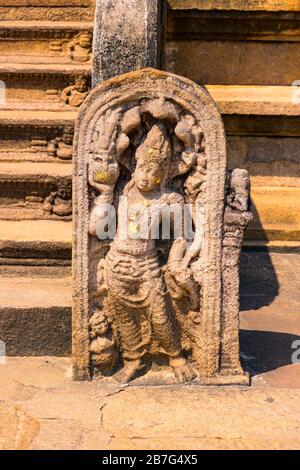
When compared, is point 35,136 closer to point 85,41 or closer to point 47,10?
point 85,41

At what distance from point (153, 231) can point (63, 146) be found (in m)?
1.70

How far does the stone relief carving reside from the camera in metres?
3.78

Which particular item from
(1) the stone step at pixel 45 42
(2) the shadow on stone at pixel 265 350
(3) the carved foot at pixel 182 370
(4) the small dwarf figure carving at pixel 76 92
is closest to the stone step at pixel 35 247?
(3) the carved foot at pixel 182 370

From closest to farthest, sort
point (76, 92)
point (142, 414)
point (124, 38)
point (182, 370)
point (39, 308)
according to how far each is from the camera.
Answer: point (142, 414)
point (182, 370)
point (39, 308)
point (124, 38)
point (76, 92)

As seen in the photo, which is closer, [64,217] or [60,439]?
[60,439]

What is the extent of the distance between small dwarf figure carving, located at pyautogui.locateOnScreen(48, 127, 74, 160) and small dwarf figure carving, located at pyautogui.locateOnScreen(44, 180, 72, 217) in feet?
1.29

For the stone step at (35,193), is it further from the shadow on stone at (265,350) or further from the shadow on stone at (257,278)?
the shadow on stone at (265,350)

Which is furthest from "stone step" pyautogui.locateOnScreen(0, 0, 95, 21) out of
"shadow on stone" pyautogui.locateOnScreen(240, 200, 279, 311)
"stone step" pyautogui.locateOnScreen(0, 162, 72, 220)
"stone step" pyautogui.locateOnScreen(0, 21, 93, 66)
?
"shadow on stone" pyautogui.locateOnScreen(240, 200, 279, 311)

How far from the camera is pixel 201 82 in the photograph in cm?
629

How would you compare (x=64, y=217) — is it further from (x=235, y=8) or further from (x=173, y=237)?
(x=235, y=8)

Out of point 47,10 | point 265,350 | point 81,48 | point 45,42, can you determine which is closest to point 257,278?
point 265,350
